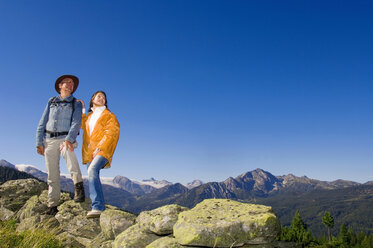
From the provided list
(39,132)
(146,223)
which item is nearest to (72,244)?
(146,223)

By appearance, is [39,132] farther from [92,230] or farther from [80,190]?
[92,230]

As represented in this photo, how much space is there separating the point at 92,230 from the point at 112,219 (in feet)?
4.46

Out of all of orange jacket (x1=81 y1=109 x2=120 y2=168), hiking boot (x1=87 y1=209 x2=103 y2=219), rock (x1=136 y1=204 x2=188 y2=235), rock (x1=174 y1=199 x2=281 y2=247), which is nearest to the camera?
rock (x1=174 y1=199 x2=281 y2=247)

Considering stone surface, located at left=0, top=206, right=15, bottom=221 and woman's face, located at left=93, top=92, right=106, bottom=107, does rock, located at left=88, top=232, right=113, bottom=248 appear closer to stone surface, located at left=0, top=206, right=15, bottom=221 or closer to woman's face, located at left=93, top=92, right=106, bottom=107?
woman's face, located at left=93, top=92, right=106, bottom=107

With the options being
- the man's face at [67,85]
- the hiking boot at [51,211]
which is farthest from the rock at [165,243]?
the man's face at [67,85]

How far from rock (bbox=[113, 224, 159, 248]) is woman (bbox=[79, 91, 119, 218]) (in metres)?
1.85

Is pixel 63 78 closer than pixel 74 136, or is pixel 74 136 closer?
pixel 74 136

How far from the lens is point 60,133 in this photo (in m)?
8.89

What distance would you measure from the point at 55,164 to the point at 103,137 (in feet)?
9.45

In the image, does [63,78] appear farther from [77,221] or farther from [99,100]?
[77,221]

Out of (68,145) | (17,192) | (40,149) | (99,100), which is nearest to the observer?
(68,145)

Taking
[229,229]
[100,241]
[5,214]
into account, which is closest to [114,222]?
[100,241]

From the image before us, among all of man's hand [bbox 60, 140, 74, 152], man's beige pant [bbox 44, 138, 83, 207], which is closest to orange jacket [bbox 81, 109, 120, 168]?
man's hand [bbox 60, 140, 74, 152]

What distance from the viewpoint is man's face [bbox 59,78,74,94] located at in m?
9.41
